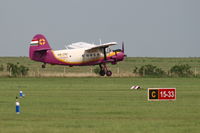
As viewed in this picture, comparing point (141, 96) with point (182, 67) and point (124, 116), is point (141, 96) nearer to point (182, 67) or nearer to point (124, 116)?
point (124, 116)

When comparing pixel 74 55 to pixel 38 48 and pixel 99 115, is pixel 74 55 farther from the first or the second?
pixel 99 115

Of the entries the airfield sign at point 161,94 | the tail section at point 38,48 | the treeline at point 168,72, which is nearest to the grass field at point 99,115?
the airfield sign at point 161,94

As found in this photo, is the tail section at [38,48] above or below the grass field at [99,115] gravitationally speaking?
above

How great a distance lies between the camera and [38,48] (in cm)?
6675

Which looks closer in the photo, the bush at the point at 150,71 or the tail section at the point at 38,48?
the tail section at the point at 38,48

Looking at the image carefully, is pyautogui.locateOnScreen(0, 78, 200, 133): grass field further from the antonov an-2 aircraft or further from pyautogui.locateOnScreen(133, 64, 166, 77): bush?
pyautogui.locateOnScreen(133, 64, 166, 77): bush

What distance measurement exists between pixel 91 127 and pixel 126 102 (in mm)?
10389

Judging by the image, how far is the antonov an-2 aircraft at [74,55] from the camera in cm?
6681

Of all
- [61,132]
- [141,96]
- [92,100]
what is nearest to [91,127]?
[61,132]

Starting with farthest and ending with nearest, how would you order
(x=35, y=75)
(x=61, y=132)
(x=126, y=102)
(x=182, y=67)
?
1. (x=182, y=67)
2. (x=35, y=75)
3. (x=126, y=102)
4. (x=61, y=132)

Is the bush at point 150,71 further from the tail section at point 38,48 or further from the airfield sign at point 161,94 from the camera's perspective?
the airfield sign at point 161,94

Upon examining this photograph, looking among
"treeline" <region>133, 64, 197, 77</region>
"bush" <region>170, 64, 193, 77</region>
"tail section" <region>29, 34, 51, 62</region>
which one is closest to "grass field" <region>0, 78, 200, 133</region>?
"tail section" <region>29, 34, 51, 62</region>

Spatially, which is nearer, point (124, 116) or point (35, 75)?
point (124, 116)

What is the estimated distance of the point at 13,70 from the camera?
69.7 meters
